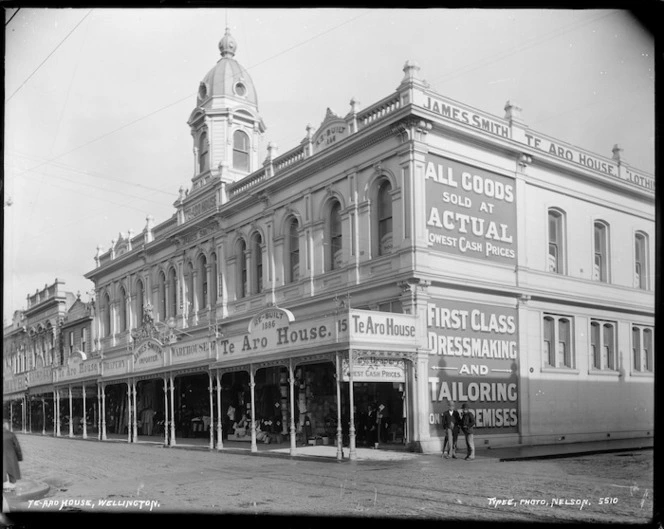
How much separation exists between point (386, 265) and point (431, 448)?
3468 mm

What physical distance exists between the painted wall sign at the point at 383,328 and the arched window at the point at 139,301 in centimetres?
511

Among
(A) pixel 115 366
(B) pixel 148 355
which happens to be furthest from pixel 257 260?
(A) pixel 115 366

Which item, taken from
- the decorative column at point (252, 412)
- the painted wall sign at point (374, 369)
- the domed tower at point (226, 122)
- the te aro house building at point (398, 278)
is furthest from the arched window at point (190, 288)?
the painted wall sign at point (374, 369)

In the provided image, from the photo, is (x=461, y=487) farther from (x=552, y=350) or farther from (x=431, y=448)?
(x=552, y=350)

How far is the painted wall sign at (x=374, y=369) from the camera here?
606 inches

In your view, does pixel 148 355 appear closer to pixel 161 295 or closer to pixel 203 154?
pixel 161 295

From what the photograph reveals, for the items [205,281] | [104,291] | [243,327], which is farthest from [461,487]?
[104,291]

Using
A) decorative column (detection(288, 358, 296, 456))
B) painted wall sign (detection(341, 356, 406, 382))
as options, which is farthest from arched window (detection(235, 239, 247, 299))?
painted wall sign (detection(341, 356, 406, 382))

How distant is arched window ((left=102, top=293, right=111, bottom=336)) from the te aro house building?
0.71 m

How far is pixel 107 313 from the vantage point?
58.9ft

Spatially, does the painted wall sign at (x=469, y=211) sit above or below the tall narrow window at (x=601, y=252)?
above

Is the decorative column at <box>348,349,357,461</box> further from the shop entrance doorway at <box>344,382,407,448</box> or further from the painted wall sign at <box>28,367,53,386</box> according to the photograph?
the painted wall sign at <box>28,367,53,386</box>

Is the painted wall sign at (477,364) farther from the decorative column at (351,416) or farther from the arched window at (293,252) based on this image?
the arched window at (293,252)
